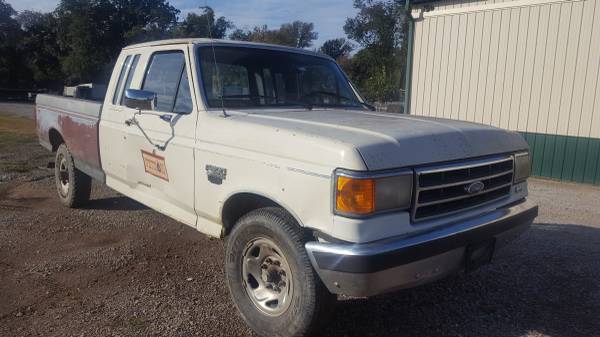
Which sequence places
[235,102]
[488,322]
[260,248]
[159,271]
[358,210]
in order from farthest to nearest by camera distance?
[159,271] → [235,102] → [488,322] → [260,248] → [358,210]

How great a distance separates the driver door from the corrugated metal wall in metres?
7.28

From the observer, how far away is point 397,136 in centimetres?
282

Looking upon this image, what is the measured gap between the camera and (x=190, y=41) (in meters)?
4.00

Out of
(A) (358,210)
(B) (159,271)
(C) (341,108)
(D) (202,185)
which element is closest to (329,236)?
(A) (358,210)

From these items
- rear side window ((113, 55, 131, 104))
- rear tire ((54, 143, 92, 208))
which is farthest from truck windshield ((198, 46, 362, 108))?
rear tire ((54, 143, 92, 208))

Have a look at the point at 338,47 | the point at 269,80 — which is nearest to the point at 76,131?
the point at 269,80

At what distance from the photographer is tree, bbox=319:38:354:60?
5928 centimetres

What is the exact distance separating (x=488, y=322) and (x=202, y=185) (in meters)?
2.29

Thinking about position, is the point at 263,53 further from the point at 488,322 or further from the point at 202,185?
the point at 488,322

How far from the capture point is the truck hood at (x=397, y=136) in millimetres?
2680

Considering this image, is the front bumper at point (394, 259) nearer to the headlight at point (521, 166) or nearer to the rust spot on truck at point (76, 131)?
the headlight at point (521, 166)

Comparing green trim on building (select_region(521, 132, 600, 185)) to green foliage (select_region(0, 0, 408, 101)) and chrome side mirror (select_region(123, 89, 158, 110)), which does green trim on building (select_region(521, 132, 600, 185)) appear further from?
green foliage (select_region(0, 0, 408, 101))

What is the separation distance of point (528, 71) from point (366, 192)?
25.9 feet

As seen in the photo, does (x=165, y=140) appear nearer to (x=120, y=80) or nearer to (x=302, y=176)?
(x=120, y=80)
